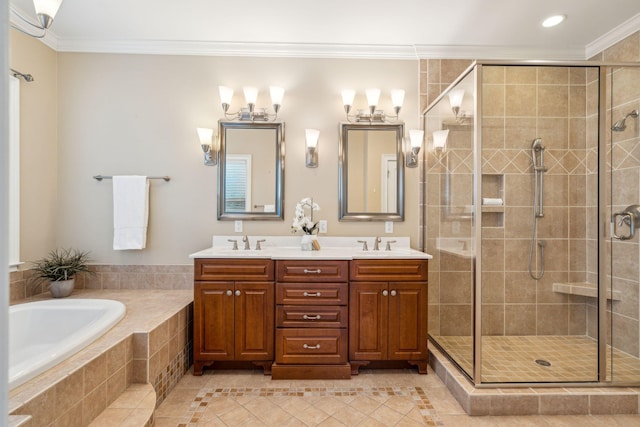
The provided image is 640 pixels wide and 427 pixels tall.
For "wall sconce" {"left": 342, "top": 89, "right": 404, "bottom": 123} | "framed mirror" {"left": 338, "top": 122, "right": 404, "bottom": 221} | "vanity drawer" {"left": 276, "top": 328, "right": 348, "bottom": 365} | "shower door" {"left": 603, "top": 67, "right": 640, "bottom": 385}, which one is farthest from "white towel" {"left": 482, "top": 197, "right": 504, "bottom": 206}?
"vanity drawer" {"left": 276, "top": 328, "right": 348, "bottom": 365}

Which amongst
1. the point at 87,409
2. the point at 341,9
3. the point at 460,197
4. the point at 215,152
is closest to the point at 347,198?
the point at 460,197

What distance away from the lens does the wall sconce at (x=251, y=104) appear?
110 inches

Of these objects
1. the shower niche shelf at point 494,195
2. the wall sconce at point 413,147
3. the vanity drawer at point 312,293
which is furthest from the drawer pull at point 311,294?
the wall sconce at point 413,147

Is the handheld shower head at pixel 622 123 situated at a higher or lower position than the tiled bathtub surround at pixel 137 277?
higher

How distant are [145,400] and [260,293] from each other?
90 centimetres

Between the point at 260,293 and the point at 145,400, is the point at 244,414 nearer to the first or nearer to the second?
the point at 145,400

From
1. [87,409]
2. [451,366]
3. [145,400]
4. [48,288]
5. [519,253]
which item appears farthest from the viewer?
[48,288]

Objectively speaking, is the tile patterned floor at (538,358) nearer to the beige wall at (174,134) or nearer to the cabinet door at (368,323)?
the cabinet door at (368,323)

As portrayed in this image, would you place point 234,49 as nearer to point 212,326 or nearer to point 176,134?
point 176,134

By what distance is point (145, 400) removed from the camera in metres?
1.75

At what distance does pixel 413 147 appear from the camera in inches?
113

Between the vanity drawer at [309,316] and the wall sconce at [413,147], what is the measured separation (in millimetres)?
1455

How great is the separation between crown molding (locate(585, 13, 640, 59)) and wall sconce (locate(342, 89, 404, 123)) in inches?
66.6

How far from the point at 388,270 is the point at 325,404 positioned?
97 cm
